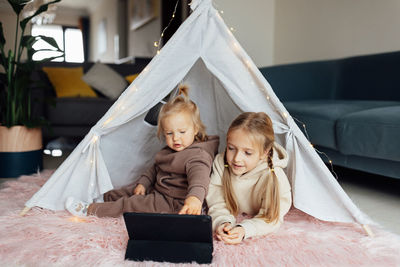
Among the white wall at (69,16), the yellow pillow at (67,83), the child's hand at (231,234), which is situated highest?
the white wall at (69,16)

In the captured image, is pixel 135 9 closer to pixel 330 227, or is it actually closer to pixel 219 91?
pixel 219 91

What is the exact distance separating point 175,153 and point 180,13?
11.5 ft

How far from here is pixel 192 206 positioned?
1236 mm

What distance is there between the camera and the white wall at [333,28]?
2.74m

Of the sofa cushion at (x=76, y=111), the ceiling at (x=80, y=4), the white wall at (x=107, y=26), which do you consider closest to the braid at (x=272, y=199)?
the sofa cushion at (x=76, y=111)

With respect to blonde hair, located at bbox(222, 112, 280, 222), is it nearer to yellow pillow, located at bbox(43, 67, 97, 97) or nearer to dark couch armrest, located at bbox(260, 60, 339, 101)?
dark couch armrest, located at bbox(260, 60, 339, 101)

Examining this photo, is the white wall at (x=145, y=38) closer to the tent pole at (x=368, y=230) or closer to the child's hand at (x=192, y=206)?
the child's hand at (x=192, y=206)

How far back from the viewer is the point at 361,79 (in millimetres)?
2609

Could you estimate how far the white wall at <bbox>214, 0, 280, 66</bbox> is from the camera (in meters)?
3.70

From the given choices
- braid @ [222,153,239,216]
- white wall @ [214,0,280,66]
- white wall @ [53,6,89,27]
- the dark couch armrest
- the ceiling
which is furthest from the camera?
white wall @ [53,6,89,27]

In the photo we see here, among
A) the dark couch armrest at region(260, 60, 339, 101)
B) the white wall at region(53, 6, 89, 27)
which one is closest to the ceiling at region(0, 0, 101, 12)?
the white wall at region(53, 6, 89, 27)

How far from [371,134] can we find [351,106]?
0.43m

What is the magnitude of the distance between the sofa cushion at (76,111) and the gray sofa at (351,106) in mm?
1415

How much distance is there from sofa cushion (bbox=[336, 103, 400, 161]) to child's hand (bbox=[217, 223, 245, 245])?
87 centimetres
